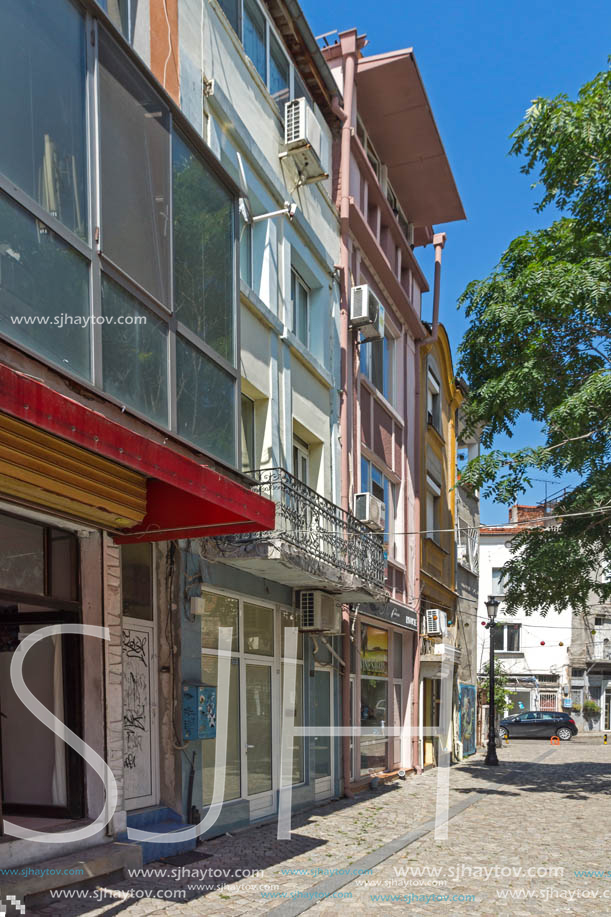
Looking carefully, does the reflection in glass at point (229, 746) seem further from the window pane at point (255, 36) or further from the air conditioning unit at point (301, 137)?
the window pane at point (255, 36)

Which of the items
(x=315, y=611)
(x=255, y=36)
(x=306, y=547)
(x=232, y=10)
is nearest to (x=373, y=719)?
(x=315, y=611)

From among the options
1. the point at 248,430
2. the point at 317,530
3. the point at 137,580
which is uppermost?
the point at 248,430

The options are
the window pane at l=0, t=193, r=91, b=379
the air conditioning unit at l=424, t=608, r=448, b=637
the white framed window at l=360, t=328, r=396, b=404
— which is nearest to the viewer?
the window pane at l=0, t=193, r=91, b=379

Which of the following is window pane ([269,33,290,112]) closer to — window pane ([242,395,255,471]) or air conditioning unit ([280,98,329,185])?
air conditioning unit ([280,98,329,185])

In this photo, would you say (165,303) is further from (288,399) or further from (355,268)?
(355,268)

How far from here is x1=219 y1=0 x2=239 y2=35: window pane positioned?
11487mm

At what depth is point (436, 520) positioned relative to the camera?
23203 millimetres

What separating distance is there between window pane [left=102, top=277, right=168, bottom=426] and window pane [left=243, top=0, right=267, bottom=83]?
6.79m

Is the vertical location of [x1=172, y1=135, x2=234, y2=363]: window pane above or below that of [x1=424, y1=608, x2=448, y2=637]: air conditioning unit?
above

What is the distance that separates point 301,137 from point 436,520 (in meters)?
12.5

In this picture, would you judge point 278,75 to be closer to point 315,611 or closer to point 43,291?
point 315,611

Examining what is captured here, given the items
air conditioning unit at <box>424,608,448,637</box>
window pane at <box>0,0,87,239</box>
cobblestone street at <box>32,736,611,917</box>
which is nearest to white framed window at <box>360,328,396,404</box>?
air conditioning unit at <box>424,608,448,637</box>

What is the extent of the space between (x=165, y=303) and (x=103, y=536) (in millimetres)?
2185

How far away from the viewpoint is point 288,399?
1267 cm
